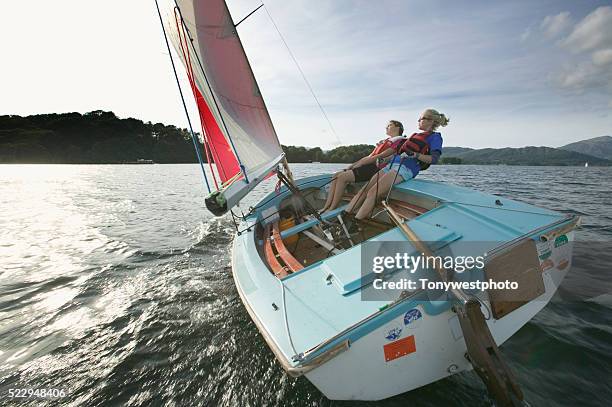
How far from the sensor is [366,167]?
205 inches

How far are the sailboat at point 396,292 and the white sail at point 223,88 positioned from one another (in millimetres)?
32

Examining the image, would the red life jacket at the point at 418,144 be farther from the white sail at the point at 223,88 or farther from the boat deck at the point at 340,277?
the white sail at the point at 223,88

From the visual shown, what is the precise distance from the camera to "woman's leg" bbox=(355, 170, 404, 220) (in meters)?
4.24

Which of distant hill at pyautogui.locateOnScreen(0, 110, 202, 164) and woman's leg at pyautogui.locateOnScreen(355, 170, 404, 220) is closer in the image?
woman's leg at pyautogui.locateOnScreen(355, 170, 404, 220)

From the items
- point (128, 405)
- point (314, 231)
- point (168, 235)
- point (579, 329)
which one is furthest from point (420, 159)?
point (168, 235)

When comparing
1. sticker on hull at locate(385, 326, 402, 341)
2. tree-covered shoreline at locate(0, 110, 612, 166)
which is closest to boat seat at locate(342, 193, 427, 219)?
sticker on hull at locate(385, 326, 402, 341)

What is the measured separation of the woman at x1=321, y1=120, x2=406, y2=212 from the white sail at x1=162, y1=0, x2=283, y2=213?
1274 mm

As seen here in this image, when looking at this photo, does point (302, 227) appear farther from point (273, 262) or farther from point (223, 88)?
point (223, 88)

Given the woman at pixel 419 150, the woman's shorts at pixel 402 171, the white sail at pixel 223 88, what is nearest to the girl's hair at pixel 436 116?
the woman at pixel 419 150

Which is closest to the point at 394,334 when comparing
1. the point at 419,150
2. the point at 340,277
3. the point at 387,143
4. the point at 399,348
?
the point at 399,348

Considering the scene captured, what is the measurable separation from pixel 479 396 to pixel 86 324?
458 centimetres

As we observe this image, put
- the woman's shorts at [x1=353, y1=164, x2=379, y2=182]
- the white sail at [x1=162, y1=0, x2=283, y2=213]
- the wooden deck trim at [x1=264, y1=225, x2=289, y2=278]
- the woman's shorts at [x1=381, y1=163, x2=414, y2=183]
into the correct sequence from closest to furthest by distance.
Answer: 1. the wooden deck trim at [x1=264, y1=225, x2=289, y2=278]
2. the white sail at [x1=162, y1=0, x2=283, y2=213]
3. the woman's shorts at [x1=381, y1=163, x2=414, y2=183]
4. the woman's shorts at [x1=353, y1=164, x2=379, y2=182]

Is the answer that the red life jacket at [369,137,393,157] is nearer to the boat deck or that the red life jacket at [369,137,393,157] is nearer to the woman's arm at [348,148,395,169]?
the woman's arm at [348,148,395,169]

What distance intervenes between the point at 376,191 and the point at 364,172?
1056 millimetres
